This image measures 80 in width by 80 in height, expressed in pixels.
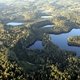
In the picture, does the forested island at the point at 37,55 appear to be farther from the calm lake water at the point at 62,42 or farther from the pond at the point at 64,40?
the pond at the point at 64,40

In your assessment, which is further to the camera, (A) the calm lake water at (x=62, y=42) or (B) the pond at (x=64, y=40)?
(A) the calm lake water at (x=62, y=42)

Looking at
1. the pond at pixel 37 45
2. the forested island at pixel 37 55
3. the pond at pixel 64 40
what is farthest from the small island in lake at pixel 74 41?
the pond at pixel 37 45

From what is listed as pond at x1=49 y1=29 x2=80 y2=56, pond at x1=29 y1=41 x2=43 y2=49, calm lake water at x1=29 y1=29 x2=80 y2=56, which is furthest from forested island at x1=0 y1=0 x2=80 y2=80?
pond at x1=49 y1=29 x2=80 y2=56

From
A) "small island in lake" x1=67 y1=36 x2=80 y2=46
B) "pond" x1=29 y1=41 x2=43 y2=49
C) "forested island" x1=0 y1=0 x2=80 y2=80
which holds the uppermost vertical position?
"forested island" x1=0 y1=0 x2=80 y2=80

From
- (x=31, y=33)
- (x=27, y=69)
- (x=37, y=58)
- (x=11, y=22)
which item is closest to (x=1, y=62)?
(x=27, y=69)

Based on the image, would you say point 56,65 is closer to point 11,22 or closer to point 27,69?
point 27,69

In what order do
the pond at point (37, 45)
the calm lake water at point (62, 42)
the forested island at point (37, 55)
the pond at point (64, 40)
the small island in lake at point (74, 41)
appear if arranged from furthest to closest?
the small island in lake at point (74, 41) → the pond at point (37, 45) → the calm lake water at point (62, 42) → the pond at point (64, 40) → the forested island at point (37, 55)

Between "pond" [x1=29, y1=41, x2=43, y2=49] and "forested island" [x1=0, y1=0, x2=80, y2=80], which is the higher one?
"forested island" [x1=0, y1=0, x2=80, y2=80]

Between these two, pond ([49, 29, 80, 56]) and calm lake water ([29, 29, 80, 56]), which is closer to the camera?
pond ([49, 29, 80, 56])

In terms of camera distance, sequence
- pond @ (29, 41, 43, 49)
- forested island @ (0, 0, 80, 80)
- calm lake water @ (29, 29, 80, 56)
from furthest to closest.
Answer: pond @ (29, 41, 43, 49) < calm lake water @ (29, 29, 80, 56) < forested island @ (0, 0, 80, 80)

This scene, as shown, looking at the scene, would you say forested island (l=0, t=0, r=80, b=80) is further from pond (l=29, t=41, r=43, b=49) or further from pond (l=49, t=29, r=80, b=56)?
pond (l=49, t=29, r=80, b=56)

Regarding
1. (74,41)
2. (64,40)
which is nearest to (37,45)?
(64,40)
